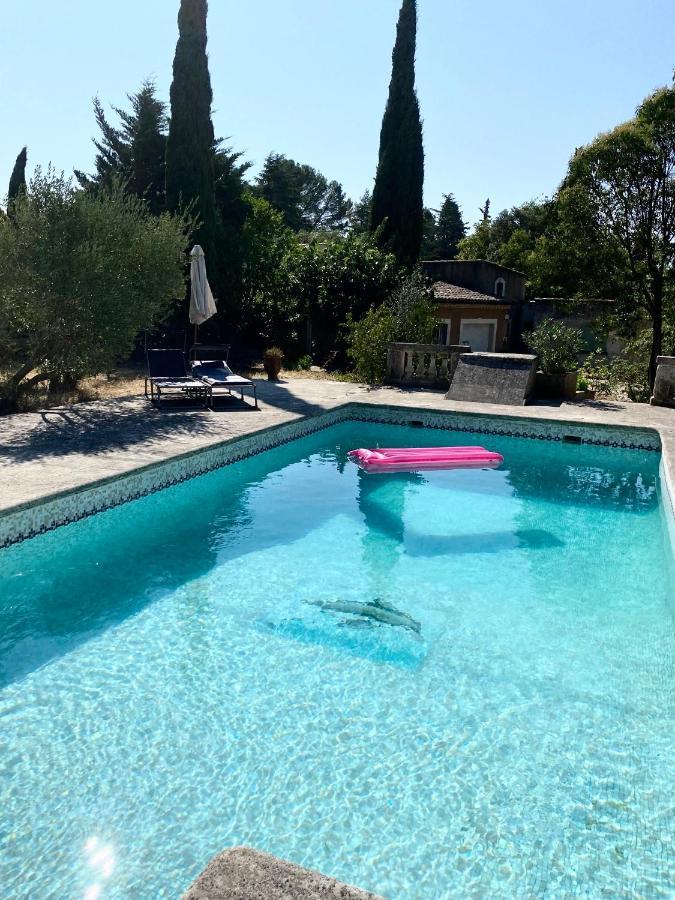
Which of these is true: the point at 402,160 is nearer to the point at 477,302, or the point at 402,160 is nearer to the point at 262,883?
the point at 477,302

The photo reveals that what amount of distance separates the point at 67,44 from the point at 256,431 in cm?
1179

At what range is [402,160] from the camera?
28.9m

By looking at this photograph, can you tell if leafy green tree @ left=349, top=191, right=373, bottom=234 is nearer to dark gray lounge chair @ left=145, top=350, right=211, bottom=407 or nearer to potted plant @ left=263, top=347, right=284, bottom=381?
potted plant @ left=263, top=347, right=284, bottom=381

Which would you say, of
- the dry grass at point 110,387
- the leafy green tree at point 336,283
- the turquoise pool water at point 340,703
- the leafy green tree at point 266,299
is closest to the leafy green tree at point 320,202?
the leafy green tree at point 266,299

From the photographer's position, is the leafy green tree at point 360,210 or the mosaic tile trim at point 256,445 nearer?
the mosaic tile trim at point 256,445

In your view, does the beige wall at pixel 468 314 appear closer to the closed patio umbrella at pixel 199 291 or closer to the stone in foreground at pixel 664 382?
the stone in foreground at pixel 664 382

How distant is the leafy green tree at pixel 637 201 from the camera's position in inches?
658

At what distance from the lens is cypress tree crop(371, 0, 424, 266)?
1123 inches

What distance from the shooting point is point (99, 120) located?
29.8 metres

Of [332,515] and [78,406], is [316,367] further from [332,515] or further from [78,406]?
[332,515]

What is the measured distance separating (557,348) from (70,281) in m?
10.8

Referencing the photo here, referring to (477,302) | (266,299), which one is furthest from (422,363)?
(477,302)

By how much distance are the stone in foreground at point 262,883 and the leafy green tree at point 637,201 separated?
18048 mm

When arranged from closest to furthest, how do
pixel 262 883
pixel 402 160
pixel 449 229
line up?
pixel 262 883 → pixel 402 160 → pixel 449 229
